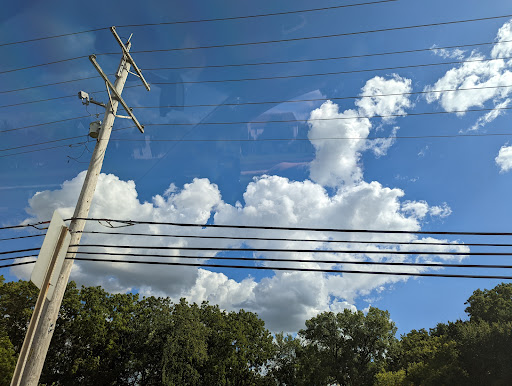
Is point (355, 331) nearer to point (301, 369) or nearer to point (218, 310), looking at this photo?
point (301, 369)

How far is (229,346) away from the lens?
141 ft

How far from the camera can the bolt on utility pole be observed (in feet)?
26.9

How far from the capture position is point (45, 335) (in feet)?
27.4

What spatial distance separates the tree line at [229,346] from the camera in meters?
35.5

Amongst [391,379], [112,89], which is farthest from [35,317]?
[391,379]

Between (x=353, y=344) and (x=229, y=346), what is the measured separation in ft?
58.2

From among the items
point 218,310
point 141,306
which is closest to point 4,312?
point 141,306

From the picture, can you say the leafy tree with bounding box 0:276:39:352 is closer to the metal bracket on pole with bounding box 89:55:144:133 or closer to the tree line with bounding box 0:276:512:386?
the tree line with bounding box 0:276:512:386

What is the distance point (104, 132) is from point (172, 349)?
36.6 m

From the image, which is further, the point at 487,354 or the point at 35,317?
the point at 487,354

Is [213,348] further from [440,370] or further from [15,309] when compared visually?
[440,370]

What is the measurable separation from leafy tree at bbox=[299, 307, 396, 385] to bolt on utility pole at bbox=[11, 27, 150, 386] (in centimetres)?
4285

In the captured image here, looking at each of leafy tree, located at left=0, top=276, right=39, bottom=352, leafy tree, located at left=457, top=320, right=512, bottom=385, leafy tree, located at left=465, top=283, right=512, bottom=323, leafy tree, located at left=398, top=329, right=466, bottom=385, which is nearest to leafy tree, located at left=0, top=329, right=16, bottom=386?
leafy tree, located at left=0, top=276, right=39, bottom=352

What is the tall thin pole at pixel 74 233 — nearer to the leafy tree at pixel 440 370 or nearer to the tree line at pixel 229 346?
the tree line at pixel 229 346
